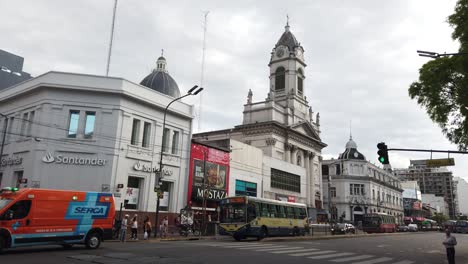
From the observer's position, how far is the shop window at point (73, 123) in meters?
30.5

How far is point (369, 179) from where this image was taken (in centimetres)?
9031

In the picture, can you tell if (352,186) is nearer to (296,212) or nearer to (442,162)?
(296,212)

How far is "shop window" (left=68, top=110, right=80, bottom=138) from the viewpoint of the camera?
100ft

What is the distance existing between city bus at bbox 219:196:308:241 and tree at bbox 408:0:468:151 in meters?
13.1

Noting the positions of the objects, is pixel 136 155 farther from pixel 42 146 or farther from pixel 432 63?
pixel 432 63

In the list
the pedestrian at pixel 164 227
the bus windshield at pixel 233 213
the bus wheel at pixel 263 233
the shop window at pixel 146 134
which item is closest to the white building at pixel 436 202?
the bus wheel at pixel 263 233

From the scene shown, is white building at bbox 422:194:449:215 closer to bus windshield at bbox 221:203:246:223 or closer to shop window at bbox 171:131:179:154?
shop window at bbox 171:131:179:154

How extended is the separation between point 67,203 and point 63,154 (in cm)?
1374

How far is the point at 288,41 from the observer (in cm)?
7269

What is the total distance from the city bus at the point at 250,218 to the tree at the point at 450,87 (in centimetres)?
1307

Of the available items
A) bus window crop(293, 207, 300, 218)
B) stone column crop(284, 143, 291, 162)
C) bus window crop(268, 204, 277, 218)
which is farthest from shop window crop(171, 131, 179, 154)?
stone column crop(284, 143, 291, 162)

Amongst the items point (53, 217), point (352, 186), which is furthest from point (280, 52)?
point (53, 217)

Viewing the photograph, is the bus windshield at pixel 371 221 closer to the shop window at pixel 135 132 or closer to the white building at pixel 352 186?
the white building at pixel 352 186

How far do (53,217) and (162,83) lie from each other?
32.3 meters
